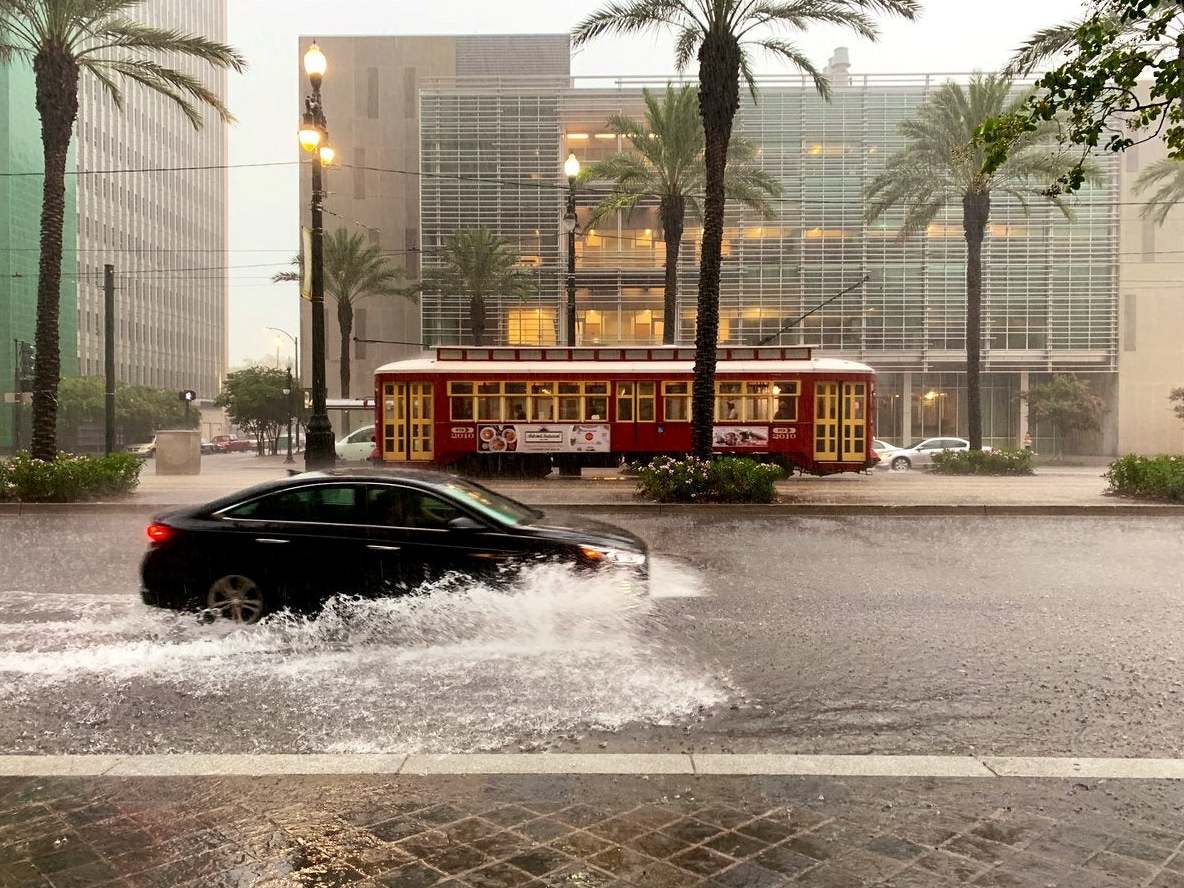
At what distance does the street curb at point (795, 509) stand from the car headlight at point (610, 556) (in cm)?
922

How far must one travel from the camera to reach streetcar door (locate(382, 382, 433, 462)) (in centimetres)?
2559

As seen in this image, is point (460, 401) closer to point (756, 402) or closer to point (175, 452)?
point (756, 402)

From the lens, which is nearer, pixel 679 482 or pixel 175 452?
pixel 679 482

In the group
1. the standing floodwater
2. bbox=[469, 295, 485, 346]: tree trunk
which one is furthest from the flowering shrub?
bbox=[469, 295, 485, 346]: tree trunk

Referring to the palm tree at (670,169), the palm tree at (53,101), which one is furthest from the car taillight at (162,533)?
the palm tree at (670,169)

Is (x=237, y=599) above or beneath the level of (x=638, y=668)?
above

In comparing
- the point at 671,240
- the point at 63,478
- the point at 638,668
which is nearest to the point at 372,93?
the point at 671,240

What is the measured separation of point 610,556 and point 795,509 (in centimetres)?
1030

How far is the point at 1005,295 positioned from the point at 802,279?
426 inches

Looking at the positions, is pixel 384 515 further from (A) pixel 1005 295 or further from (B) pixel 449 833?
(A) pixel 1005 295

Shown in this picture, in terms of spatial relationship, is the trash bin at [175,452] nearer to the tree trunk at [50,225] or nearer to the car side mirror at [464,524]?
the tree trunk at [50,225]

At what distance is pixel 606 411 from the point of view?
25703 millimetres

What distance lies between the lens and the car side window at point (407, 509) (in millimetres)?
7488

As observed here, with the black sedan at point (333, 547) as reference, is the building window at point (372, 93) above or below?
above
